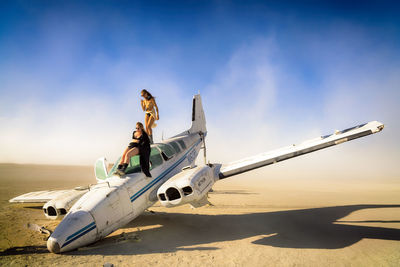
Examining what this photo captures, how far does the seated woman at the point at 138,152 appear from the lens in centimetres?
624

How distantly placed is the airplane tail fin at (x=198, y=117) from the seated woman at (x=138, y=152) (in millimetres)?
9222

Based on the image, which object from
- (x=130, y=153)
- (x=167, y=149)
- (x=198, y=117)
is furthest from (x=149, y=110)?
(x=198, y=117)

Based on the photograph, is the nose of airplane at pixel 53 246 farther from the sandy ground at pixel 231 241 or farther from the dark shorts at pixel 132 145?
the dark shorts at pixel 132 145

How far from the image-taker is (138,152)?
21.1ft

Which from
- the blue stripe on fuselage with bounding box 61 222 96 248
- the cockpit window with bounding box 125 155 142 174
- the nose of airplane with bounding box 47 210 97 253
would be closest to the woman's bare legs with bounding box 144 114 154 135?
the cockpit window with bounding box 125 155 142 174

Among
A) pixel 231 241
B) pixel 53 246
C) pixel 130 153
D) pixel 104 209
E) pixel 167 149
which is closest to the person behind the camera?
pixel 53 246

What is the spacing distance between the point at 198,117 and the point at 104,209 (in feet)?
41.6

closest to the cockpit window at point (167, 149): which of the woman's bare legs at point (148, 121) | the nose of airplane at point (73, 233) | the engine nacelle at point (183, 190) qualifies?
the woman's bare legs at point (148, 121)

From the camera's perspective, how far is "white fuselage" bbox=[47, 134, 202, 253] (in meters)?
4.53

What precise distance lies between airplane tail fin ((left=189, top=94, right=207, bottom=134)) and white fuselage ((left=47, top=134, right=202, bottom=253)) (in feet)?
31.2

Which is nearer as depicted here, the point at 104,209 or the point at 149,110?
the point at 104,209

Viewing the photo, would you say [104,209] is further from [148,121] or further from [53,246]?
[148,121]

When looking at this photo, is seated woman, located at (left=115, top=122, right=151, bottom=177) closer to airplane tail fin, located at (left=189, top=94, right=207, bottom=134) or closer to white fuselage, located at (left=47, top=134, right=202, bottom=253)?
white fuselage, located at (left=47, top=134, right=202, bottom=253)

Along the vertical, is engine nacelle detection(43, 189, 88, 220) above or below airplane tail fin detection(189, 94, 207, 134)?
below
